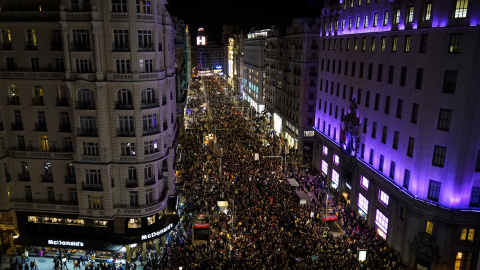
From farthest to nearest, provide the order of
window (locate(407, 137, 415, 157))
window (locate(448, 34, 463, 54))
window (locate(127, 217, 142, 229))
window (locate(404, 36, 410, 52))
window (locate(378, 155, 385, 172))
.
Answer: window (locate(378, 155, 385, 172))
window (locate(404, 36, 410, 52))
window (locate(127, 217, 142, 229))
window (locate(407, 137, 415, 157))
window (locate(448, 34, 463, 54))

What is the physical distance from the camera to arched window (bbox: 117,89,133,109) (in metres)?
37.2

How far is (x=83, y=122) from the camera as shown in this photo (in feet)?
123

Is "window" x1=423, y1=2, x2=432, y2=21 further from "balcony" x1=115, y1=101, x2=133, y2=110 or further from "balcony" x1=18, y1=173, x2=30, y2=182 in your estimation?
"balcony" x1=18, y1=173, x2=30, y2=182

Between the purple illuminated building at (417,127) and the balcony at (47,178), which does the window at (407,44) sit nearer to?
the purple illuminated building at (417,127)

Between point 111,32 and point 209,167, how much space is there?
3684cm

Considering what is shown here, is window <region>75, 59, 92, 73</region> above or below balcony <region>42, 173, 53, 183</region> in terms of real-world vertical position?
above

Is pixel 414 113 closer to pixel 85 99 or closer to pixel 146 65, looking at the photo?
pixel 146 65

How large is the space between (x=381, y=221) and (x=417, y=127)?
13546 mm

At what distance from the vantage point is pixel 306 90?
78000 mm

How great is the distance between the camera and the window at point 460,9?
33.3 metres

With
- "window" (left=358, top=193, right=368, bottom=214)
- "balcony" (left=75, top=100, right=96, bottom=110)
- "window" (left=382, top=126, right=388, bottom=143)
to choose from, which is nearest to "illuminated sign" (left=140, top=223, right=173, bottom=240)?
"balcony" (left=75, top=100, right=96, bottom=110)

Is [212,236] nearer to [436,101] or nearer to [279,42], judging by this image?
[436,101]

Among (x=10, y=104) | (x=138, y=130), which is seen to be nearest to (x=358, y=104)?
(x=138, y=130)

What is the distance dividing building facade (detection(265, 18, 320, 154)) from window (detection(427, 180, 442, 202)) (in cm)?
4324
